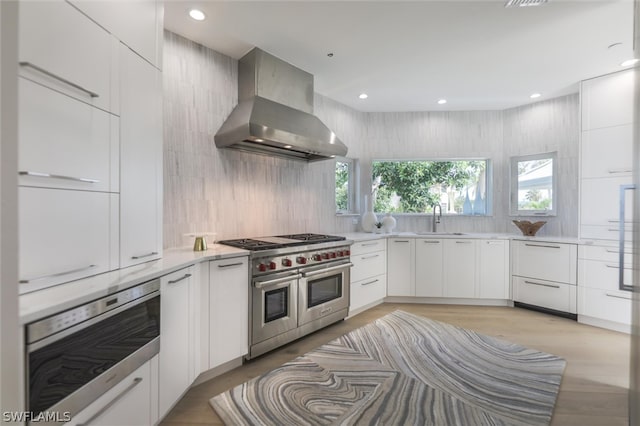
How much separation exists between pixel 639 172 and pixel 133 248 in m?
2.54

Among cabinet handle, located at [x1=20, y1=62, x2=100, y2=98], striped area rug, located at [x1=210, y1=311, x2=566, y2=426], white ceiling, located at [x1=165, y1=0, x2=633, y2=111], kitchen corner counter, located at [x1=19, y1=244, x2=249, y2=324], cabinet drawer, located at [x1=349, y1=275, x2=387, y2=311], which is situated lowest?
striped area rug, located at [x1=210, y1=311, x2=566, y2=426]

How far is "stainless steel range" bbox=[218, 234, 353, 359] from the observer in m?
2.30

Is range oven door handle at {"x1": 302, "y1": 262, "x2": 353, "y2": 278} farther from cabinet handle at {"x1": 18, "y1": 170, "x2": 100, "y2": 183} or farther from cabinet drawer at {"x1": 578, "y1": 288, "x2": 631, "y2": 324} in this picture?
cabinet drawer at {"x1": 578, "y1": 288, "x2": 631, "y2": 324}

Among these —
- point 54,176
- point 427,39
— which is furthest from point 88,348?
point 427,39

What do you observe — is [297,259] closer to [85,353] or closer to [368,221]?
[85,353]

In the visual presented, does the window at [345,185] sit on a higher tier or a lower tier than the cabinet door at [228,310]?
higher

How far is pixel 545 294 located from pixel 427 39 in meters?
3.33

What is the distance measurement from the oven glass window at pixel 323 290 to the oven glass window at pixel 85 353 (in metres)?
1.52

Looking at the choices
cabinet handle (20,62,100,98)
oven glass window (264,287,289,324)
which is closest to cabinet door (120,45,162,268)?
cabinet handle (20,62,100,98)

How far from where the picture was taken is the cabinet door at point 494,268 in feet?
12.2

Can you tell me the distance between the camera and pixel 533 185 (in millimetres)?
4051

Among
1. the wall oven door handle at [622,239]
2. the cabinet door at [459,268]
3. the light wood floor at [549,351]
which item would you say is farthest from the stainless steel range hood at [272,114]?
the wall oven door handle at [622,239]

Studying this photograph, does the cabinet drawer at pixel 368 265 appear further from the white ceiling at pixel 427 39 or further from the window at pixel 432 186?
the white ceiling at pixel 427 39

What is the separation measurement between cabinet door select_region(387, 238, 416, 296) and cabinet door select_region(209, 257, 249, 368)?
88.1 inches
